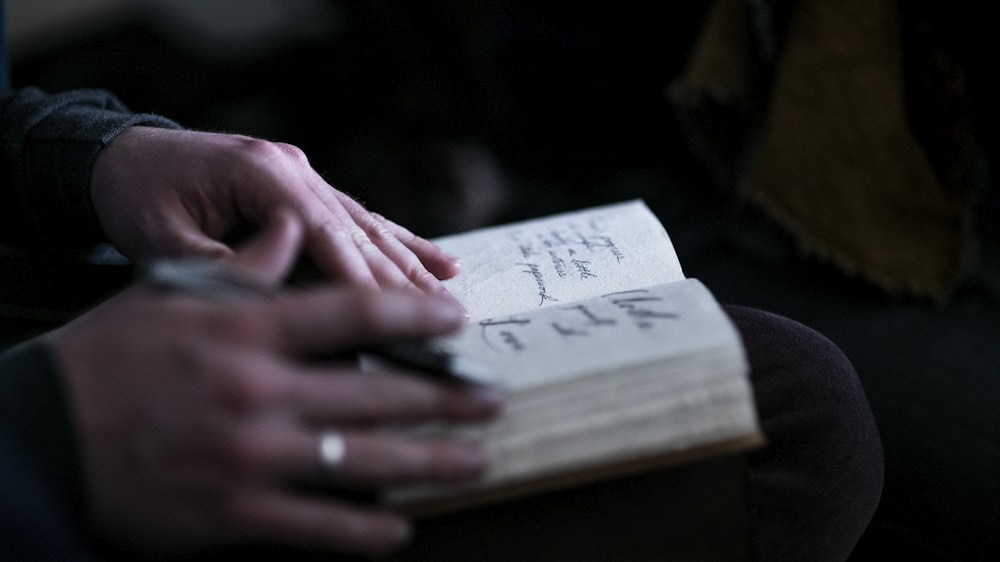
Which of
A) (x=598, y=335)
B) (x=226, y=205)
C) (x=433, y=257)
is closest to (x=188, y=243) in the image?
(x=226, y=205)

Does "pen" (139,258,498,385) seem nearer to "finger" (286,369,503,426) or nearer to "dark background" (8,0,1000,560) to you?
"finger" (286,369,503,426)

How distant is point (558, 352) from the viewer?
1.29 ft

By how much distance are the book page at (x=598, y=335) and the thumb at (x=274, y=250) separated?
9cm

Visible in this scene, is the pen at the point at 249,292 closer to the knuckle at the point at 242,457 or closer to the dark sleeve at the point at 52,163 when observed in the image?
the knuckle at the point at 242,457

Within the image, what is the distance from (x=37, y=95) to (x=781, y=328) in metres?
0.57

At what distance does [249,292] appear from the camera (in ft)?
1.18

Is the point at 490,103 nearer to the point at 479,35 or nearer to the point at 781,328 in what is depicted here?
the point at 479,35

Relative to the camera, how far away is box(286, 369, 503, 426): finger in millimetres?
341

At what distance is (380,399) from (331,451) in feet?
0.09

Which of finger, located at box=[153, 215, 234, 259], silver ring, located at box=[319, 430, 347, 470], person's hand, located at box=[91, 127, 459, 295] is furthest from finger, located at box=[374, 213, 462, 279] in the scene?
silver ring, located at box=[319, 430, 347, 470]

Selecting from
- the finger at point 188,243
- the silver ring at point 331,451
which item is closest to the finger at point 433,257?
the finger at point 188,243

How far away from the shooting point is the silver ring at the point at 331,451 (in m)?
0.34

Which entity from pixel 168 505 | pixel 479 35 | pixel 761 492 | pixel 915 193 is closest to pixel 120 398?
pixel 168 505

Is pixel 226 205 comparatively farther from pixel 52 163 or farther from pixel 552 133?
pixel 552 133
